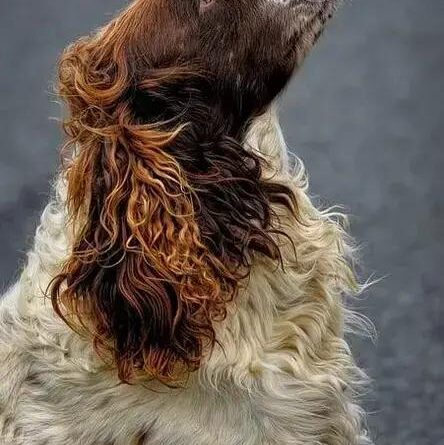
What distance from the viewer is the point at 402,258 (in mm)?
5203

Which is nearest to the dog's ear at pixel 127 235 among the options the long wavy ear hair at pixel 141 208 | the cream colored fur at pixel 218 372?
the long wavy ear hair at pixel 141 208

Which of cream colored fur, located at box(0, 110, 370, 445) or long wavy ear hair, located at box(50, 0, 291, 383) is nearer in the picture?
long wavy ear hair, located at box(50, 0, 291, 383)

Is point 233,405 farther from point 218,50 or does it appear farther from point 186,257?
point 218,50

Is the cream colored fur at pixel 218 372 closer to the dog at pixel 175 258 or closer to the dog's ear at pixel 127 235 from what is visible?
the dog at pixel 175 258

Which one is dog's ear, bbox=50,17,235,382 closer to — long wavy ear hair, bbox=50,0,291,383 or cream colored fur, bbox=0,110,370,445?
long wavy ear hair, bbox=50,0,291,383

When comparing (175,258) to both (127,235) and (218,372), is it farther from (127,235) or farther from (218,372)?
(218,372)

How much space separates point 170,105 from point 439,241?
7.99ft

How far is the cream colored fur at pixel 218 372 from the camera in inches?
123

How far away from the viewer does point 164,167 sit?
301 cm

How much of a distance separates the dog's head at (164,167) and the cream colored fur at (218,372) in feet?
0.32

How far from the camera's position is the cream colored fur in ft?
10.2

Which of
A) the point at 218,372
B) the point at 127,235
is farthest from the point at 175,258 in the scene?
the point at 218,372

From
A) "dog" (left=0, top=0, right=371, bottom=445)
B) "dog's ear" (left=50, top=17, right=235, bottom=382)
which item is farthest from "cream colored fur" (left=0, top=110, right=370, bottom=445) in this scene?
"dog's ear" (left=50, top=17, right=235, bottom=382)

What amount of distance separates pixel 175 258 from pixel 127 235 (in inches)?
4.7
